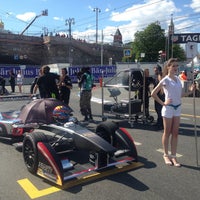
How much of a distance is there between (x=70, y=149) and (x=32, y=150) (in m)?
0.74

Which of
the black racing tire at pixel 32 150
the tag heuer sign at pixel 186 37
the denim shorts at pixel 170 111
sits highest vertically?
the tag heuer sign at pixel 186 37

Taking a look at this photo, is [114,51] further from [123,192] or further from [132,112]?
[123,192]

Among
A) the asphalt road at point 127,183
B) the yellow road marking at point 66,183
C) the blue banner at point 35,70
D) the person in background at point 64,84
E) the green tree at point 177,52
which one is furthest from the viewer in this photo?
the green tree at point 177,52

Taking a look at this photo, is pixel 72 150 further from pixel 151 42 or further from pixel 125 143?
pixel 151 42

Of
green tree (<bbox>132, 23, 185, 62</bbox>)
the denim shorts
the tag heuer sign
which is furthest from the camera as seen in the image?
green tree (<bbox>132, 23, 185, 62</bbox>)

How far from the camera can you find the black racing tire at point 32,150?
459 centimetres

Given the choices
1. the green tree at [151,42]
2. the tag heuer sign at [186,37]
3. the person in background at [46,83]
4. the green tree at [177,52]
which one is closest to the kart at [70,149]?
the person in background at [46,83]

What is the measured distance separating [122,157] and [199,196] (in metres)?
1.50

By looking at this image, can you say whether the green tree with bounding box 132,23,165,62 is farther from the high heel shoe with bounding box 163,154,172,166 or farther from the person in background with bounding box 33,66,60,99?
the high heel shoe with bounding box 163,154,172,166

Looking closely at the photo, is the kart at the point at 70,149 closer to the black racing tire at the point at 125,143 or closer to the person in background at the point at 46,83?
the black racing tire at the point at 125,143

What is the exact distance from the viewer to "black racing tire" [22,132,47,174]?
459 cm

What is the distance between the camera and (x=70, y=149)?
5207 millimetres

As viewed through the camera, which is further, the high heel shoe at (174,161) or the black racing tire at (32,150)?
→ the high heel shoe at (174,161)

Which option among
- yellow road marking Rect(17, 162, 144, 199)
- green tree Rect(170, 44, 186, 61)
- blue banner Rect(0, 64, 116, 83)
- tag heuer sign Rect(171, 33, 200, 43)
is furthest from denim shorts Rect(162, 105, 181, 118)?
green tree Rect(170, 44, 186, 61)
